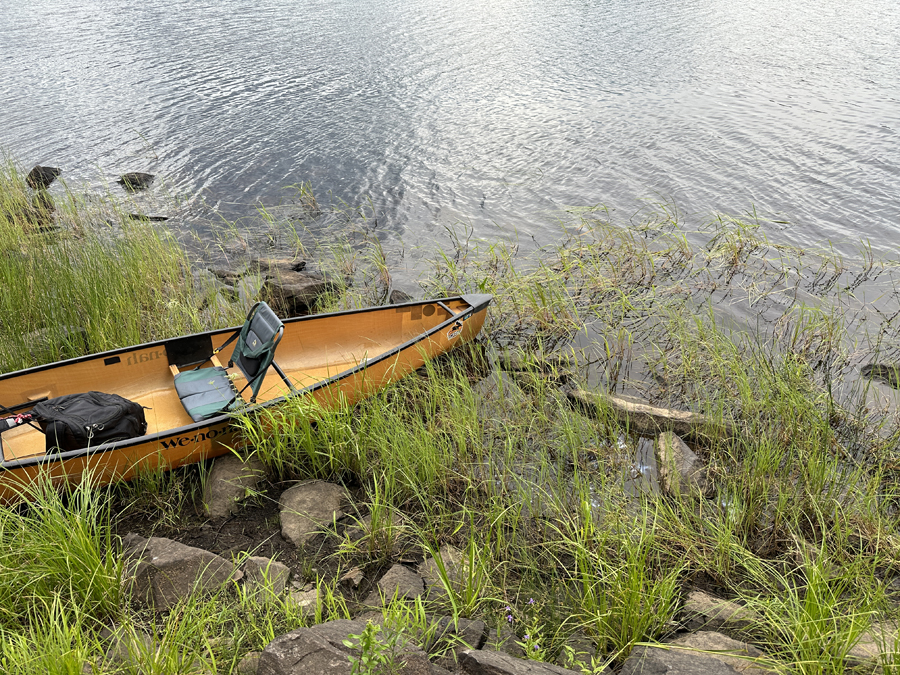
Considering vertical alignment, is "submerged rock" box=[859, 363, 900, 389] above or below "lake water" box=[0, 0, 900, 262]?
below

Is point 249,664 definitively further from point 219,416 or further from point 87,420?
point 87,420

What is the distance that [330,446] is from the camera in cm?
514

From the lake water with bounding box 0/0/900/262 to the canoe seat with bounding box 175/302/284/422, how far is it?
5.13 m

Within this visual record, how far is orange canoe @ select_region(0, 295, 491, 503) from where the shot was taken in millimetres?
4930

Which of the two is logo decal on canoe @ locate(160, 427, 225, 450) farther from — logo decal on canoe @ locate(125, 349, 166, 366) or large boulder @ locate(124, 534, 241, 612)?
logo decal on canoe @ locate(125, 349, 166, 366)

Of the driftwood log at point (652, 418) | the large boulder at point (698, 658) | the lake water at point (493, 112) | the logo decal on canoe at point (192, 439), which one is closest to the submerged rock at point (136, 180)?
the lake water at point (493, 112)

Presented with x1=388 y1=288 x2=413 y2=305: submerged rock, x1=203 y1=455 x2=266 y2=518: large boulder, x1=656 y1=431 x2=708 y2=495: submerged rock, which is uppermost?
x1=388 y1=288 x2=413 y2=305: submerged rock

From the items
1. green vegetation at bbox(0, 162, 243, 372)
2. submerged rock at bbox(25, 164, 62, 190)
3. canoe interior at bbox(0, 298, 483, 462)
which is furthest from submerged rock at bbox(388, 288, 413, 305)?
submerged rock at bbox(25, 164, 62, 190)

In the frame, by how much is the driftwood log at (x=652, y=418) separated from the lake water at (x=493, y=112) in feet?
16.6

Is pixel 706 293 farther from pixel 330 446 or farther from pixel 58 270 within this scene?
pixel 58 270

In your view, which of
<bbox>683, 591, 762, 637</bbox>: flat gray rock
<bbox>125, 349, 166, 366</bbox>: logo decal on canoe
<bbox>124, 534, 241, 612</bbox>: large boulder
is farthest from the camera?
<bbox>125, 349, 166, 366</bbox>: logo decal on canoe

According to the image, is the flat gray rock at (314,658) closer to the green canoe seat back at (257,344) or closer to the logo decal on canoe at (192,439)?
the logo decal on canoe at (192,439)

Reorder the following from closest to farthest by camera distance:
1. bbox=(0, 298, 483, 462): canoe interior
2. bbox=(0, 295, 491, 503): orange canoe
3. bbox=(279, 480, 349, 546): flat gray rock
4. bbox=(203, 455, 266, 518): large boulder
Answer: bbox=(279, 480, 349, 546): flat gray rock
bbox=(0, 295, 491, 503): orange canoe
bbox=(203, 455, 266, 518): large boulder
bbox=(0, 298, 483, 462): canoe interior

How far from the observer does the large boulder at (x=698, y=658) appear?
3111mm
